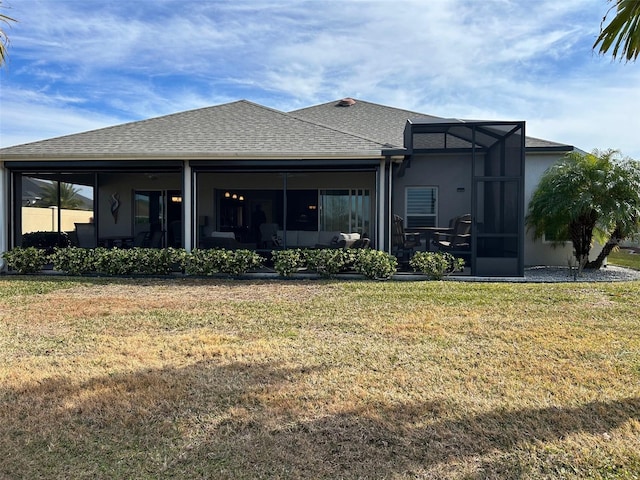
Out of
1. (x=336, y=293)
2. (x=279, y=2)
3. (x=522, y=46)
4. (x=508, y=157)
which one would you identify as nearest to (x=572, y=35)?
(x=522, y=46)

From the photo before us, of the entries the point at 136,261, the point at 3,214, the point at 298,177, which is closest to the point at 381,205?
the point at 298,177

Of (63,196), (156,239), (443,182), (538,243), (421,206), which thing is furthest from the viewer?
(63,196)

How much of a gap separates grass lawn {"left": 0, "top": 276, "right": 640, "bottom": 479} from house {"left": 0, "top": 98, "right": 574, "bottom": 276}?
3891 mm

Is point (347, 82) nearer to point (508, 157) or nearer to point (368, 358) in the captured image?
point (508, 157)

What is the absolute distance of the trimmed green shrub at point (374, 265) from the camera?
9.30 meters

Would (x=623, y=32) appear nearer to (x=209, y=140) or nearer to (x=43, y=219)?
(x=209, y=140)

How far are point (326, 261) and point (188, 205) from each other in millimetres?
3753

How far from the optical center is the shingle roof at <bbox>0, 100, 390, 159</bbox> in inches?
387

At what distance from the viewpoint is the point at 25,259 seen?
9.84 m

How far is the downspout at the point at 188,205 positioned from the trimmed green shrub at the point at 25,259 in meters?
3.27

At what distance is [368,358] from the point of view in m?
4.38

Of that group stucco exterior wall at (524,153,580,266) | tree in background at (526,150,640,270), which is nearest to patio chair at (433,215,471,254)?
tree in background at (526,150,640,270)

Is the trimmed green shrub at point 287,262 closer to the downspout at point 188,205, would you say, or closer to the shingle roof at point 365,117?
the downspout at point 188,205

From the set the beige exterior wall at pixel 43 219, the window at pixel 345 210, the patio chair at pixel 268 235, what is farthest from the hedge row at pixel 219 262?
the beige exterior wall at pixel 43 219
